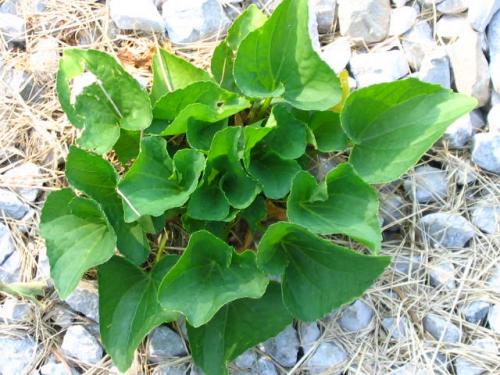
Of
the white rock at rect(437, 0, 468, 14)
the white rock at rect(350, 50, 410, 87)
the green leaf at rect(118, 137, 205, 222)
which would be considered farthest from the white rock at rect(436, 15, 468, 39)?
the green leaf at rect(118, 137, 205, 222)

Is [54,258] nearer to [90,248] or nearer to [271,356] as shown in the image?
[90,248]

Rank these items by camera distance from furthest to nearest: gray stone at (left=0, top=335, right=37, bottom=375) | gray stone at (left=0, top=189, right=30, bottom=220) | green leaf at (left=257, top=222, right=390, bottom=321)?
gray stone at (left=0, top=189, right=30, bottom=220) → gray stone at (left=0, top=335, right=37, bottom=375) → green leaf at (left=257, top=222, right=390, bottom=321)

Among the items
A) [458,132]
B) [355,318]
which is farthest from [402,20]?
[355,318]

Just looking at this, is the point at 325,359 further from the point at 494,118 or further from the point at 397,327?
the point at 494,118

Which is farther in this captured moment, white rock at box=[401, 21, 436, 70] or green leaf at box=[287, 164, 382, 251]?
white rock at box=[401, 21, 436, 70]

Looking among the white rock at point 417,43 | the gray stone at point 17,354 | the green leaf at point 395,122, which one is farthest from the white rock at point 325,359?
the white rock at point 417,43

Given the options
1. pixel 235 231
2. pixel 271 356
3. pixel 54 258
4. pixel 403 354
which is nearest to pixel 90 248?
pixel 54 258

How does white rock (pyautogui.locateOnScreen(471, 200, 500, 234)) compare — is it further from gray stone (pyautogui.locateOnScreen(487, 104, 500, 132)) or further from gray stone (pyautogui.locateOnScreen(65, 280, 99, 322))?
gray stone (pyautogui.locateOnScreen(65, 280, 99, 322))
